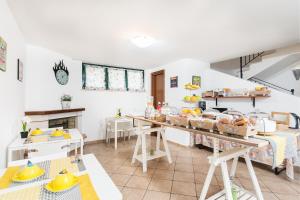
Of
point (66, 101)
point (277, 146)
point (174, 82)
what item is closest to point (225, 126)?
point (277, 146)

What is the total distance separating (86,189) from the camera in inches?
32.2

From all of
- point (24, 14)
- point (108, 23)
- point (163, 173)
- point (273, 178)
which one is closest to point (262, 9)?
point (108, 23)

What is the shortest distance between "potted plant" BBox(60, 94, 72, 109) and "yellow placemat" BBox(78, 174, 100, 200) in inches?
119

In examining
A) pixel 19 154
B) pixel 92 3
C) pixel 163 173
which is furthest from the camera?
pixel 163 173

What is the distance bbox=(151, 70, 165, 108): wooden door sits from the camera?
15.9ft

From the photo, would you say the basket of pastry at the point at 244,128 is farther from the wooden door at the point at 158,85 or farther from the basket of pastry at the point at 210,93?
the wooden door at the point at 158,85

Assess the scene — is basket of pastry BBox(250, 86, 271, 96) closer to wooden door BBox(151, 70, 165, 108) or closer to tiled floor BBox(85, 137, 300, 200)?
tiled floor BBox(85, 137, 300, 200)

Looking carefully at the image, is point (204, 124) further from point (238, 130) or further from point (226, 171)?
point (226, 171)

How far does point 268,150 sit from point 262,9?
6.85 ft

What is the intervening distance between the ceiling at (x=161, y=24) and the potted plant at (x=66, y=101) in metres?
1.02

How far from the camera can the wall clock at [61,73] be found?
3.47 m

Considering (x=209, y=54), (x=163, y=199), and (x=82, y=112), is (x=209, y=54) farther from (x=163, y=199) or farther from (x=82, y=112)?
(x=82, y=112)

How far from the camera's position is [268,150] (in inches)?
99.7

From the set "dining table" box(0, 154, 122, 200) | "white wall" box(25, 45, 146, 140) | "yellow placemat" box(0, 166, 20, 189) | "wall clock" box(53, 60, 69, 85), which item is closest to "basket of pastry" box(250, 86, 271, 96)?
"white wall" box(25, 45, 146, 140)
